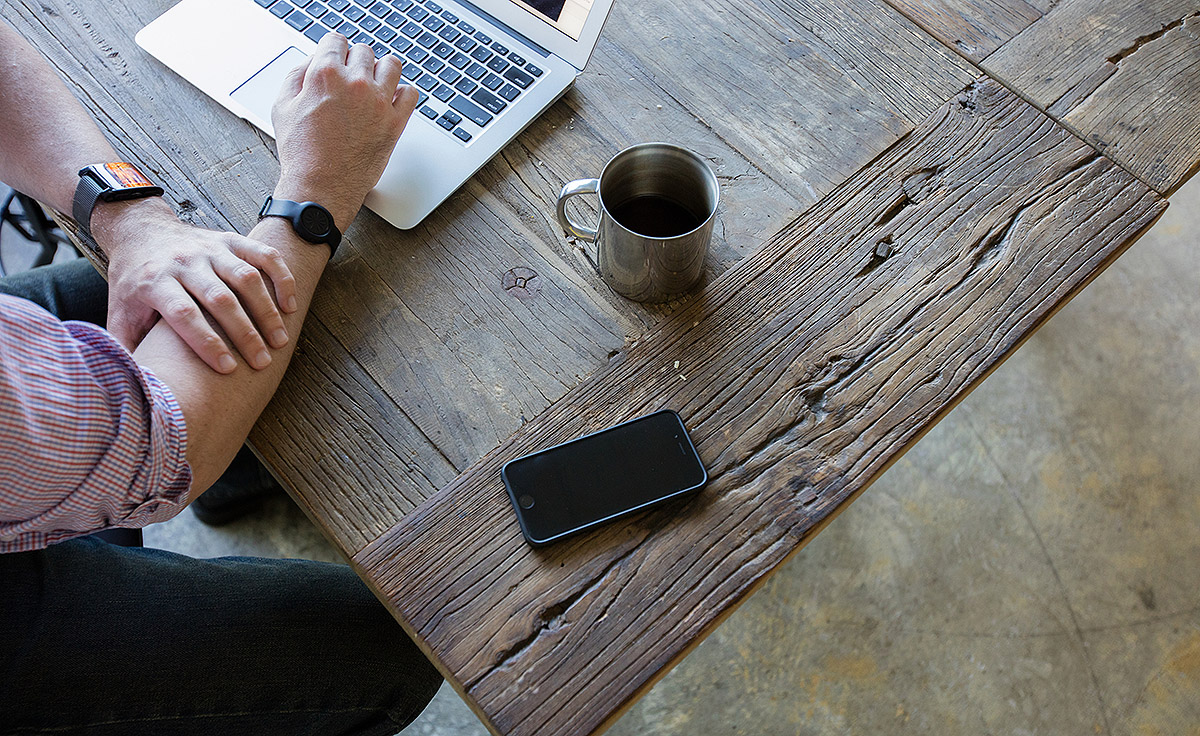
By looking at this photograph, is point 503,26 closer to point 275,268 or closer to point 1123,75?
point 275,268

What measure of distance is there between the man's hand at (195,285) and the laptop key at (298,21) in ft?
0.99

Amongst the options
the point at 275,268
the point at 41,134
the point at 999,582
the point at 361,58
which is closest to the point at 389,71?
the point at 361,58

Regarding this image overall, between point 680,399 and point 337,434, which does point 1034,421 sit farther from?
point 337,434

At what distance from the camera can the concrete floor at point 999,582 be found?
1472 millimetres

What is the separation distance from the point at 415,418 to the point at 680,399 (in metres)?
0.25

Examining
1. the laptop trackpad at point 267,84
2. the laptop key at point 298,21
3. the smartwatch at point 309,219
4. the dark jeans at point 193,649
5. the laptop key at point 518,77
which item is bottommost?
the dark jeans at point 193,649

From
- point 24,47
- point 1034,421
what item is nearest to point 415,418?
point 24,47

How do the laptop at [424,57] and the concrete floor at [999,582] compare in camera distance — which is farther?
the concrete floor at [999,582]

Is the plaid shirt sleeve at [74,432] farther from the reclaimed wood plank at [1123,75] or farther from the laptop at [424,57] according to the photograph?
the reclaimed wood plank at [1123,75]

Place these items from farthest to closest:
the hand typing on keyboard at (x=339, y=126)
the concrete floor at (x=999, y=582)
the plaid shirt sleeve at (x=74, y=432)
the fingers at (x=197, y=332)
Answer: the concrete floor at (x=999, y=582) → the hand typing on keyboard at (x=339, y=126) → the fingers at (x=197, y=332) → the plaid shirt sleeve at (x=74, y=432)

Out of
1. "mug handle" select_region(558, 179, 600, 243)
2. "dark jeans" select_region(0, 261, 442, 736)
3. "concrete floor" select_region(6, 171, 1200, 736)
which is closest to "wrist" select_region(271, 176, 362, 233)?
"mug handle" select_region(558, 179, 600, 243)

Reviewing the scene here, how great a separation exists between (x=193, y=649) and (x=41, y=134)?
572 mm

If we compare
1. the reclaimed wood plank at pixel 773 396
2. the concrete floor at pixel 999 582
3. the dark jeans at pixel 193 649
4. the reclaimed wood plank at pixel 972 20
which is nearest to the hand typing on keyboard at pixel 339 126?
the reclaimed wood plank at pixel 773 396

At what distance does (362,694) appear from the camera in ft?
3.09
